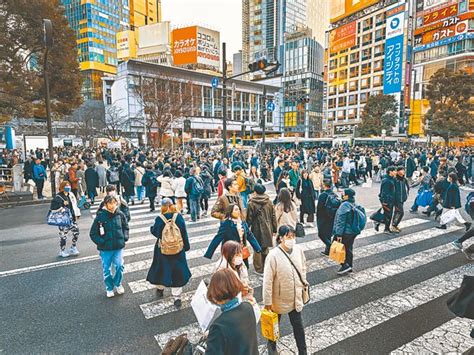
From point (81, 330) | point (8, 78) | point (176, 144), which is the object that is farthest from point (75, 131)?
point (81, 330)

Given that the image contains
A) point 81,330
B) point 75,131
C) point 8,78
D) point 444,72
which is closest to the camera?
point 81,330

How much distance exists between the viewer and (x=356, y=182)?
648 inches

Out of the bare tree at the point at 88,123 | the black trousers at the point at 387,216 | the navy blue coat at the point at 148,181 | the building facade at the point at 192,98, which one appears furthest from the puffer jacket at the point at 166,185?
the bare tree at the point at 88,123

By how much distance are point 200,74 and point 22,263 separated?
2240 inches

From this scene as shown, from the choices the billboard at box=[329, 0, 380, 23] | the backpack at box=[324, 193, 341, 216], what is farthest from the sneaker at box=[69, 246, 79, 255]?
the billboard at box=[329, 0, 380, 23]

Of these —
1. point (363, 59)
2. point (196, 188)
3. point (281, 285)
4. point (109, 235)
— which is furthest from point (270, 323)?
point (363, 59)

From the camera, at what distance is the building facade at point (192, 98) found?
4381 centimetres

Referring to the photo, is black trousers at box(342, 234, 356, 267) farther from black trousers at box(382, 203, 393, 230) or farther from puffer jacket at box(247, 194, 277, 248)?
black trousers at box(382, 203, 393, 230)

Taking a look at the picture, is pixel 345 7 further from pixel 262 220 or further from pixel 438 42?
pixel 262 220

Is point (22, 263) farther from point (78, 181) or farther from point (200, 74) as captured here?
point (200, 74)

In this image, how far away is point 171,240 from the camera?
14.0 feet

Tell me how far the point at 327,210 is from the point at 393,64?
54.9m

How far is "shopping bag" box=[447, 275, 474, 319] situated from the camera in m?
2.51

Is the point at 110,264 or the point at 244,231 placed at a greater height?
the point at 244,231
